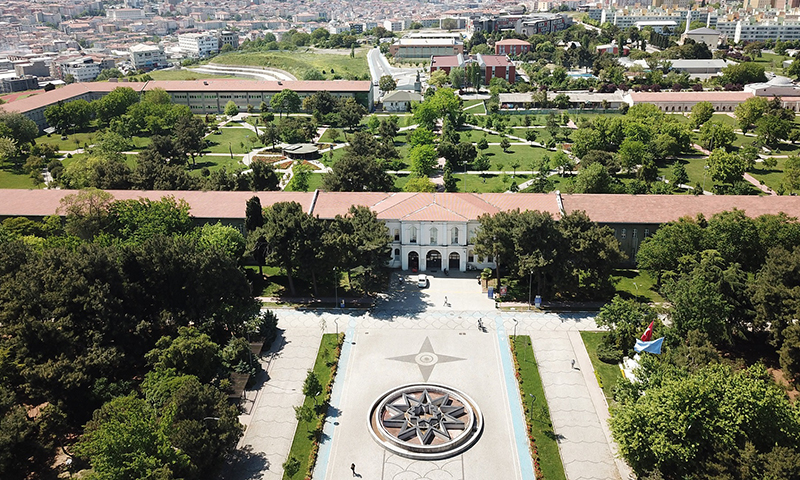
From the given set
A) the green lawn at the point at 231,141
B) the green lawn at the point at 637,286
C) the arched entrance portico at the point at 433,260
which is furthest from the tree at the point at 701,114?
the green lawn at the point at 231,141

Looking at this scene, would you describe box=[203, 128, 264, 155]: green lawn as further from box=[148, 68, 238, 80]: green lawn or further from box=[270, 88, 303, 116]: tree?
box=[148, 68, 238, 80]: green lawn

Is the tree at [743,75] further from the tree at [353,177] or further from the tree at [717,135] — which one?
the tree at [353,177]

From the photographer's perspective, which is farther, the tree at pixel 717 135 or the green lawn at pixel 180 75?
the green lawn at pixel 180 75

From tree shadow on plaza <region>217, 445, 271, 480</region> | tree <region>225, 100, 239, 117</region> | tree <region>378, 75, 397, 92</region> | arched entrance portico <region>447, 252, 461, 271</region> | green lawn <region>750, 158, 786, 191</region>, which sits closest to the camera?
tree shadow on plaza <region>217, 445, 271, 480</region>

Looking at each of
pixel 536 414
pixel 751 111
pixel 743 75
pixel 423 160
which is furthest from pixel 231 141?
pixel 743 75

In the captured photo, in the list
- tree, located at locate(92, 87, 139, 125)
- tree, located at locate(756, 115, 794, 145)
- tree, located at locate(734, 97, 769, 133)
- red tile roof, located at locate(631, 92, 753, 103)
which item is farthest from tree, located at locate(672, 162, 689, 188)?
tree, located at locate(92, 87, 139, 125)

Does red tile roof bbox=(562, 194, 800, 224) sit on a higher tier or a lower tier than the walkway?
higher
